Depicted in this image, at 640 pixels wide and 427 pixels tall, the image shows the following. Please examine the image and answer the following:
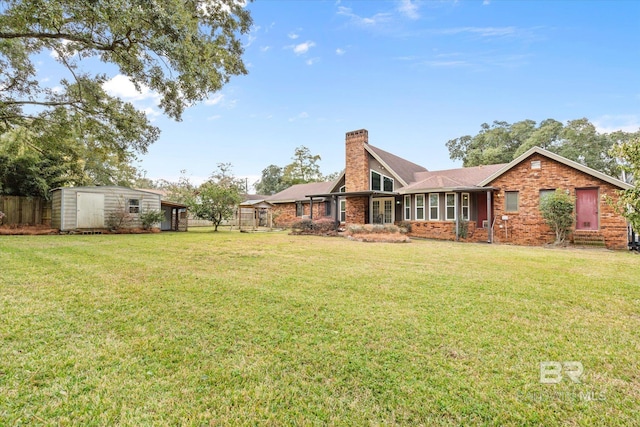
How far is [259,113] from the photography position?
2173cm

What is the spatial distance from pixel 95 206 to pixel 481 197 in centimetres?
2172

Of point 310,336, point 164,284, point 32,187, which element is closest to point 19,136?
point 32,187

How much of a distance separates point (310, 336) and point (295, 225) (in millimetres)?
15283

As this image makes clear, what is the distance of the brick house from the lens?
41.4 ft

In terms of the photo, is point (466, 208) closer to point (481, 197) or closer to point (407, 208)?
point (481, 197)

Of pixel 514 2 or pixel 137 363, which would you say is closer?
pixel 137 363

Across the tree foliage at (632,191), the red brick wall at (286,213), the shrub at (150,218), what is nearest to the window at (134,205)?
the shrub at (150,218)

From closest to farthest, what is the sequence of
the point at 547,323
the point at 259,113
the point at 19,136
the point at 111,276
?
1. the point at 547,323
2. the point at 111,276
3. the point at 19,136
4. the point at 259,113

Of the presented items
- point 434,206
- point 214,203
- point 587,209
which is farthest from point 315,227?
point 587,209

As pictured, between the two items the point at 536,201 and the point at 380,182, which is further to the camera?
the point at 380,182

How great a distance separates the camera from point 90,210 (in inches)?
651

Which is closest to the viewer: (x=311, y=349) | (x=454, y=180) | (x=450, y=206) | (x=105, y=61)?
(x=311, y=349)

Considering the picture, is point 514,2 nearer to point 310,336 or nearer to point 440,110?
point 440,110

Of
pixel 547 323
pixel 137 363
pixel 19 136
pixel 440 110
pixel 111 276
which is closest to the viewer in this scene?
pixel 137 363
